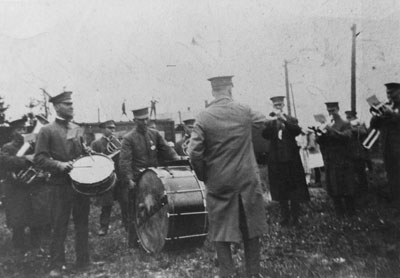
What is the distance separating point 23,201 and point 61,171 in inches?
86.2

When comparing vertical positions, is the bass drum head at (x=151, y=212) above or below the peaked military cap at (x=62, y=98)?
below

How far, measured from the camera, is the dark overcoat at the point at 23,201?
698 cm

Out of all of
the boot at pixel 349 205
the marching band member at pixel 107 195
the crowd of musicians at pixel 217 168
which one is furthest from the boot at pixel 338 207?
the marching band member at pixel 107 195

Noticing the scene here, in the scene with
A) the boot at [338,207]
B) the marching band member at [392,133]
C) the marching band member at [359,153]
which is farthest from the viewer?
the marching band member at [359,153]

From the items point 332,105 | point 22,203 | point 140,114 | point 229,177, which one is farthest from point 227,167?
point 22,203

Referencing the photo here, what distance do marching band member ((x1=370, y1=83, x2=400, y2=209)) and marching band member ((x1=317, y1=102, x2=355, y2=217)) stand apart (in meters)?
0.63

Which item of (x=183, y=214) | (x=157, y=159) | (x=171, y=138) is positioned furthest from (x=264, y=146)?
(x=171, y=138)

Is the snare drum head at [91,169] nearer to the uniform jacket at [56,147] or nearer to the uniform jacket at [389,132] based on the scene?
the uniform jacket at [56,147]

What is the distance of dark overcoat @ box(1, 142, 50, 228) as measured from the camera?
6.98m

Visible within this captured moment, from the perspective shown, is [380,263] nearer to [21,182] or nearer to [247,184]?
[247,184]

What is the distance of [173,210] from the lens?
5707 mm

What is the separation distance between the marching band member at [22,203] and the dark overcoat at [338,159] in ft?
17.0

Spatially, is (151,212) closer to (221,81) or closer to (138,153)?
(138,153)

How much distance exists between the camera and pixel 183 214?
5.77 m
